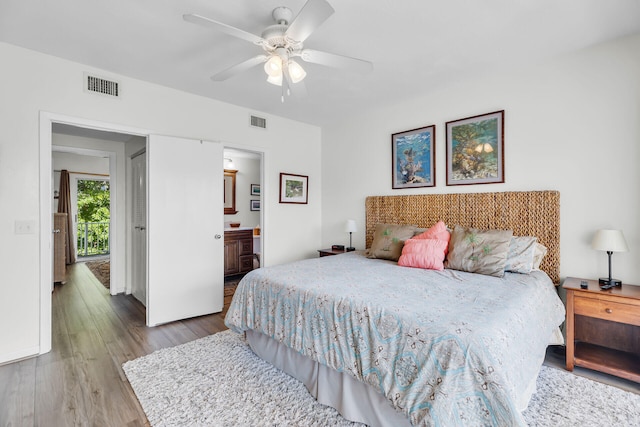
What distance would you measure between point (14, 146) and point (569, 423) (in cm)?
433

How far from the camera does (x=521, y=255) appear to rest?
2514mm

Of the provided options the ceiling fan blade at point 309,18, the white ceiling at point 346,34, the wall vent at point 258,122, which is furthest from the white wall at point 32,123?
the ceiling fan blade at point 309,18

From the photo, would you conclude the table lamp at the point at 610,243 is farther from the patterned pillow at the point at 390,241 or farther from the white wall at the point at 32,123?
the white wall at the point at 32,123

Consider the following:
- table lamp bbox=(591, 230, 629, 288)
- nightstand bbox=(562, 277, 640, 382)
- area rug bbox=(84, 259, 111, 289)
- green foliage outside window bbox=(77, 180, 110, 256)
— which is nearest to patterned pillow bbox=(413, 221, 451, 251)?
nightstand bbox=(562, 277, 640, 382)

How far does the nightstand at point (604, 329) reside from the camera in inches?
80.8

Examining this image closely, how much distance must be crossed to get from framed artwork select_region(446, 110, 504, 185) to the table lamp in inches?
36.7

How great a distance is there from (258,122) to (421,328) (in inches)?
136

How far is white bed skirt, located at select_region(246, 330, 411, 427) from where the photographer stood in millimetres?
1598

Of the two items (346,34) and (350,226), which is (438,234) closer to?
(350,226)

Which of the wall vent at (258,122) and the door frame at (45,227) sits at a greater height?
the wall vent at (258,122)

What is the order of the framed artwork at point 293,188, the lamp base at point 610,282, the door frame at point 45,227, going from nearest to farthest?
the lamp base at point 610,282 → the door frame at point 45,227 → the framed artwork at point 293,188

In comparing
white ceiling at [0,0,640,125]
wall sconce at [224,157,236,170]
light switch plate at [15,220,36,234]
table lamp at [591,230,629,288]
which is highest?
white ceiling at [0,0,640,125]

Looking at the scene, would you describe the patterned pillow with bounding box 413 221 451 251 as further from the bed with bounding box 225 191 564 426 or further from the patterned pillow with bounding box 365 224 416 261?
the bed with bounding box 225 191 564 426

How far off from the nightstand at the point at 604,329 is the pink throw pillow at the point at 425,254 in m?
0.90
